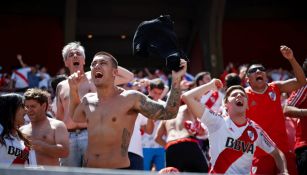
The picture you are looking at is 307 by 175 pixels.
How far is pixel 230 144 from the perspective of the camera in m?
5.59

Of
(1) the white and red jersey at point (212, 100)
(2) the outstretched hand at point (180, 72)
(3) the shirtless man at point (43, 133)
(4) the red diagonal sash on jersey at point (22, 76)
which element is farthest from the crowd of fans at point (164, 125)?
(4) the red diagonal sash on jersey at point (22, 76)

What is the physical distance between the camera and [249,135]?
5676 mm

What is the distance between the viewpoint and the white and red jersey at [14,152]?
5027 mm

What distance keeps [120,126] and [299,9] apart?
2043cm

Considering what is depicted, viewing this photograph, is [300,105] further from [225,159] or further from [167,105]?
[167,105]

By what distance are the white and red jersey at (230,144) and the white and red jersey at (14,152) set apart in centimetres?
168

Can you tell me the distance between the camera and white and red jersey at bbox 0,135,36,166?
16.5 feet

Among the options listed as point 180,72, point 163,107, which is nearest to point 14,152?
point 163,107

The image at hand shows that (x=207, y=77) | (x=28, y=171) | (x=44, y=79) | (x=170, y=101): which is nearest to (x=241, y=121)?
→ (x=170, y=101)

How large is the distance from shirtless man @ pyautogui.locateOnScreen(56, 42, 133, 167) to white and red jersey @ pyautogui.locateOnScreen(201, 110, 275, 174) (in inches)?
52.4

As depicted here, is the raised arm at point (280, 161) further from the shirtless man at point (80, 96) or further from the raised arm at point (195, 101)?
the shirtless man at point (80, 96)

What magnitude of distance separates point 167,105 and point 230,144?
3.39 ft

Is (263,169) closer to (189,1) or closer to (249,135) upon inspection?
(249,135)

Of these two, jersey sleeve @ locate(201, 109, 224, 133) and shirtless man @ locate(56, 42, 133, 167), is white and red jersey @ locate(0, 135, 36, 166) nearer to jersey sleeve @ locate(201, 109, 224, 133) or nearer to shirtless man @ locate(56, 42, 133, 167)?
shirtless man @ locate(56, 42, 133, 167)
